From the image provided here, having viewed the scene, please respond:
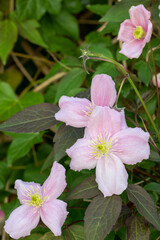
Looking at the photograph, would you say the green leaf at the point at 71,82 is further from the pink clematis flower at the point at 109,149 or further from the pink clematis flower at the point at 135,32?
the pink clematis flower at the point at 109,149

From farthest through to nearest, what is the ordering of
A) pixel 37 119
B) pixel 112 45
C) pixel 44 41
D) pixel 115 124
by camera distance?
pixel 44 41 < pixel 112 45 < pixel 37 119 < pixel 115 124

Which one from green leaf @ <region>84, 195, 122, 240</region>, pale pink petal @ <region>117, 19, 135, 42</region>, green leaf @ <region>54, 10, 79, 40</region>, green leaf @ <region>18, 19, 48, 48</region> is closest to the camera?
green leaf @ <region>84, 195, 122, 240</region>

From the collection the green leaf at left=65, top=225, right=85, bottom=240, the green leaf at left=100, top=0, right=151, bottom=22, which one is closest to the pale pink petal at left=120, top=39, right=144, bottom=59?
the green leaf at left=100, top=0, right=151, bottom=22

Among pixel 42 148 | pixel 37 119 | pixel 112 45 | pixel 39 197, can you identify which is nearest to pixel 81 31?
pixel 112 45

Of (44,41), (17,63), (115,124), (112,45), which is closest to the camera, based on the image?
(115,124)

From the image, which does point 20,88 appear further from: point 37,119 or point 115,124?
point 115,124

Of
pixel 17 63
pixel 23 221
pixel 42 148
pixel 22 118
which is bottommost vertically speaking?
pixel 42 148

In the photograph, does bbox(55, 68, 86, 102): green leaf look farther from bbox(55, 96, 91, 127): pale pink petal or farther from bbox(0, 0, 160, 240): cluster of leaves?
bbox(55, 96, 91, 127): pale pink petal

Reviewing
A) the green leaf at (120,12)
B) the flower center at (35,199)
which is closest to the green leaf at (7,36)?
the green leaf at (120,12)
